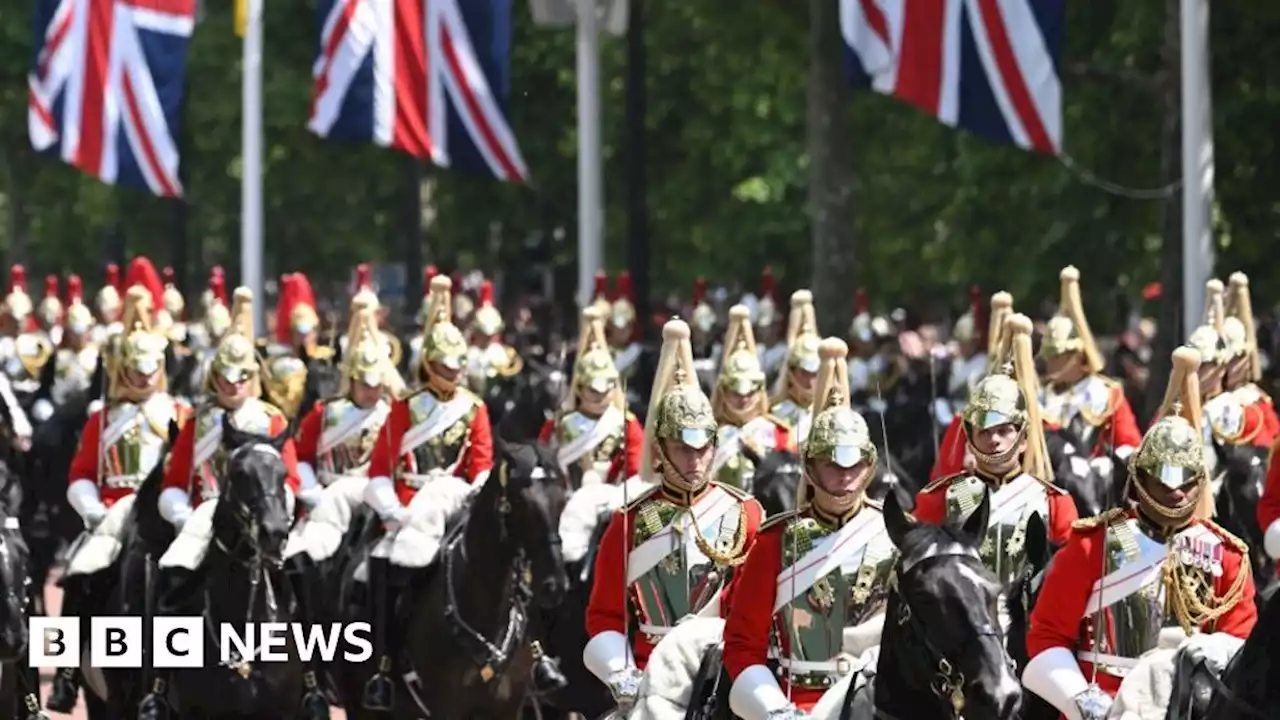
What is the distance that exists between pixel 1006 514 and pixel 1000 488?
133 millimetres

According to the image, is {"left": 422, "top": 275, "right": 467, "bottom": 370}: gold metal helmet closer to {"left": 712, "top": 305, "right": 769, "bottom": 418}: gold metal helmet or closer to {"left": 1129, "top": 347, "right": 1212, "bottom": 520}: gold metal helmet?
{"left": 712, "top": 305, "right": 769, "bottom": 418}: gold metal helmet

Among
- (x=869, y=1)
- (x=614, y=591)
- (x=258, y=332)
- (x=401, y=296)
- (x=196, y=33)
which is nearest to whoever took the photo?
(x=614, y=591)

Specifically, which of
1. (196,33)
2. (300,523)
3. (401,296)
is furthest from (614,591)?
(196,33)

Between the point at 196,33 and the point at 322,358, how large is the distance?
21.5m

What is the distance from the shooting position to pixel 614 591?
9211mm

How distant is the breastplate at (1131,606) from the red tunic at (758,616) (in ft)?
2.73

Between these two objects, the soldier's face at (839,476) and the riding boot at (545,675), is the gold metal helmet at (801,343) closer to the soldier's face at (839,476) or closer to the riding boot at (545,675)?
the riding boot at (545,675)

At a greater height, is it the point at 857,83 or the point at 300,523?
the point at 857,83

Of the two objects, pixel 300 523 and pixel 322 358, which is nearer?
pixel 300 523

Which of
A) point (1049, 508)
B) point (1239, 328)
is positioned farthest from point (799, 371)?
point (1049, 508)

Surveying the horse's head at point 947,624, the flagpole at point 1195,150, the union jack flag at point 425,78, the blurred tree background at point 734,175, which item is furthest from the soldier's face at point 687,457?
the union jack flag at point 425,78

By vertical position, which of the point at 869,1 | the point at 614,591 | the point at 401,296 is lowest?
→ the point at 401,296

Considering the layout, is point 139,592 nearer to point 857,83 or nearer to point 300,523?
point 300,523

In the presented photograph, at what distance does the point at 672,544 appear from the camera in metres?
9.31
